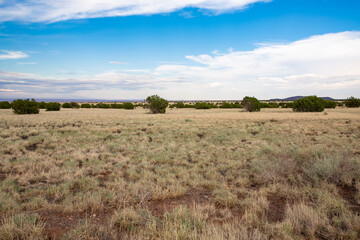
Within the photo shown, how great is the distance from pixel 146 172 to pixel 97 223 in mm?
3267

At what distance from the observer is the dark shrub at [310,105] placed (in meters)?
41.4

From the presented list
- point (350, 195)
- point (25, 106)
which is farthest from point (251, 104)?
point (350, 195)

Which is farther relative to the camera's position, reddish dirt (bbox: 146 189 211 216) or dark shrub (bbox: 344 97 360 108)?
dark shrub (bbox: 344 97 360 108)

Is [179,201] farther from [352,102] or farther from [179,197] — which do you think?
[352,102]

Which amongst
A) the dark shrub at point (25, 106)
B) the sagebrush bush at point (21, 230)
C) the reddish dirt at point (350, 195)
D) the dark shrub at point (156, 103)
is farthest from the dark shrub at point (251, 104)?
the sagebrush bush at point (21, 230)

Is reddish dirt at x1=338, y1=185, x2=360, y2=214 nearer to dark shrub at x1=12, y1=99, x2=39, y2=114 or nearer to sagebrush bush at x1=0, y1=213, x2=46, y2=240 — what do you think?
sagebrush bush at x1=0, y1=213, x2=46, y2=240

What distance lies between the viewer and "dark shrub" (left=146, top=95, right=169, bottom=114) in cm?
4170

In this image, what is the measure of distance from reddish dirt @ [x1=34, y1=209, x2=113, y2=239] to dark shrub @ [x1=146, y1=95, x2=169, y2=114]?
37372 millimetres

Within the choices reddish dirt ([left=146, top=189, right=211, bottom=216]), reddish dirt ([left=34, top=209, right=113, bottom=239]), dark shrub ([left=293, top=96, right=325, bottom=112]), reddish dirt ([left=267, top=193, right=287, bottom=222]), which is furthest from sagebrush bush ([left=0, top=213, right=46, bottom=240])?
dark shrub ([left=293, top=96, right=325, bottom=112])

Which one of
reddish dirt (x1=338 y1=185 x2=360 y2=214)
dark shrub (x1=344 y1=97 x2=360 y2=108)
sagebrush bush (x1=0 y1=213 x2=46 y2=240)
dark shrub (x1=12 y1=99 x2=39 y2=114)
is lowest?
reddish dirt (x1=338 y1=185 x2=360 y2=214)

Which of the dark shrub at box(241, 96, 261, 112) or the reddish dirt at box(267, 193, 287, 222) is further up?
the dark shrub at box(241, 96, 261, 112)

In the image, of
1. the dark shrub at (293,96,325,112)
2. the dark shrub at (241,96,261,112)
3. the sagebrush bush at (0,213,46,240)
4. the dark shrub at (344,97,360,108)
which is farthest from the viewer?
the dark shrub at (344,97,360,108)

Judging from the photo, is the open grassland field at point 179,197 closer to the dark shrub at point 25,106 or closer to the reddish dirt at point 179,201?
the reddish dirt at point 179,201

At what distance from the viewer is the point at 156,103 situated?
41656 mm
